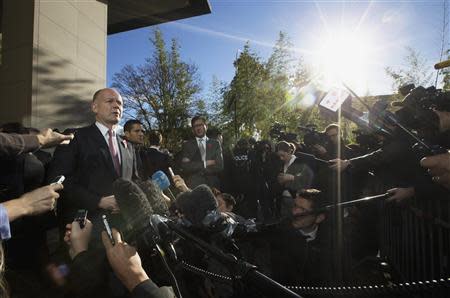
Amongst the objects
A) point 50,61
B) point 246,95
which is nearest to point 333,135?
A: point 50,61

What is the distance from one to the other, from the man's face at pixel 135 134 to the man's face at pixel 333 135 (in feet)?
9.52

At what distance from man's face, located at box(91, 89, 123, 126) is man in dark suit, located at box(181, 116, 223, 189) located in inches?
111

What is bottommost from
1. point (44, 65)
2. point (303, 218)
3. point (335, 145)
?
point (303, 218)

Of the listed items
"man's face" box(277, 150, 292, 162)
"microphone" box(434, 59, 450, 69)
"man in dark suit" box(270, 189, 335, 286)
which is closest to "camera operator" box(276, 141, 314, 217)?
"man's face" box(277, 150, 292, 162)

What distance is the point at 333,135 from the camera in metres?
5.38

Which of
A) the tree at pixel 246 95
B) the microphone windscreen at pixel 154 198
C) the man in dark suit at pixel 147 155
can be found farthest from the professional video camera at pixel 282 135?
the tree at pixel 246 95

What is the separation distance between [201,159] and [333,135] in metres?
2.20

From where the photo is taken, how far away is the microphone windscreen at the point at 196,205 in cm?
151

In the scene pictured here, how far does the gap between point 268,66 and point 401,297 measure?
764 inches

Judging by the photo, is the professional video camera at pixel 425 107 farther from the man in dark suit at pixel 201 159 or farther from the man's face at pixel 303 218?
the man in dark suit at pixel 201 159

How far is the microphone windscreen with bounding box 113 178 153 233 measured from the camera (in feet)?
4.45

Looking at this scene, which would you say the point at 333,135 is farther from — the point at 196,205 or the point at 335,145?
the point at 196,205

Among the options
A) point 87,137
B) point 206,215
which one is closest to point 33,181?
point 87,137

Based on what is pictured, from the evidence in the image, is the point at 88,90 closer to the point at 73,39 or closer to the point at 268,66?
the point at 73,39
